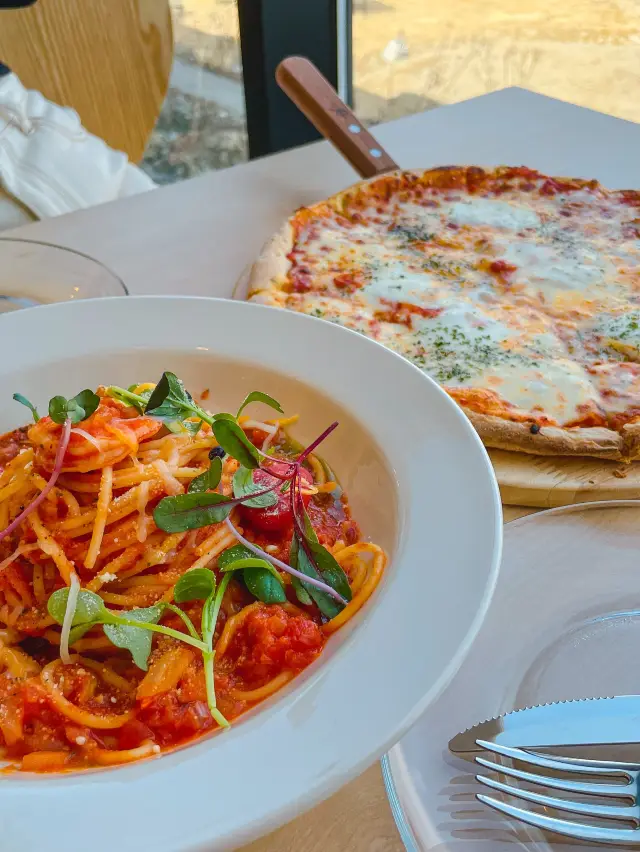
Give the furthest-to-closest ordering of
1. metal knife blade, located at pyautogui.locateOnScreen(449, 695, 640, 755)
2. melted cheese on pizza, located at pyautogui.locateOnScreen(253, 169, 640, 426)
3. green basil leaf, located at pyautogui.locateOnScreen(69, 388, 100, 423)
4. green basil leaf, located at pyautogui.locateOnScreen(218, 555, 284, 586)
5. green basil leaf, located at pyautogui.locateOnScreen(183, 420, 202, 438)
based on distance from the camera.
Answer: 1. melted cheese on pizza, located at pyautogui.locateOnScreen(253, 169, 640, 426)
2. green basil leaf, located at pyautogui.locateOnScreen(183, 420, 202, 438)
3. green basil leaf, located at pyautogui.locateOnScreen(69, 388, 100, 423)
4. green basil leaf, located at pyautogui.locateOnScreen(218, 555, 284, 586)
5. metal knife blade, located at pyautogui.locateOnScreen(449, 695, 640, 755)

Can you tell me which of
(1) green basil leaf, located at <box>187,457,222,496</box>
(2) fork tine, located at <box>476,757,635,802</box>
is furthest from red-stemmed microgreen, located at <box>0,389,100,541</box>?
(2) fork tine, located at <box>476,757,635,802</box>

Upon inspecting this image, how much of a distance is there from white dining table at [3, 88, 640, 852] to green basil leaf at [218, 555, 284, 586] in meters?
0.73

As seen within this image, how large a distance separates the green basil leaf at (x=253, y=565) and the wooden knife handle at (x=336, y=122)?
220cm

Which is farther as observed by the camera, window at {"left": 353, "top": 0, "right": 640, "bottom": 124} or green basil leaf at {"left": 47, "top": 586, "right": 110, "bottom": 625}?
window at {"left": 353, "top": 0, "right": 640, "bottom": 124}

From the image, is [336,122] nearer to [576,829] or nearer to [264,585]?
[264,585]

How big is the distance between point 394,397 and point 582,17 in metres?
6.93

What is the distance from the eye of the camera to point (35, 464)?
132 cm

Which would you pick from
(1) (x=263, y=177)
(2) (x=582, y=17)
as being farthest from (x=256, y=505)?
(2) (x=582, y=17)

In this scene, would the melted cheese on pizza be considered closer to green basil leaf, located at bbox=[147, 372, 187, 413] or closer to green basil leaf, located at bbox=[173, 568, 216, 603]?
green basil leaf, located at bbox=[147, 372, 187, 413]

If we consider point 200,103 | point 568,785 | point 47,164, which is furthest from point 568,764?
point 200,103

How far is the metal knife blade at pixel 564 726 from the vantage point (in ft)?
3.25

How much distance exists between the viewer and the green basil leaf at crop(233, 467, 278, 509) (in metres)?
1.28

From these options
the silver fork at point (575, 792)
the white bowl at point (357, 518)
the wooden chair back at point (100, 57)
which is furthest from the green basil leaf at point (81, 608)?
the wooden chair back at point (100, 57)

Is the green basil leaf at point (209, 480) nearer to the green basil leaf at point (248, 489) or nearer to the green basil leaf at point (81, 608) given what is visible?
the green basil leaf at point (248, 489)
